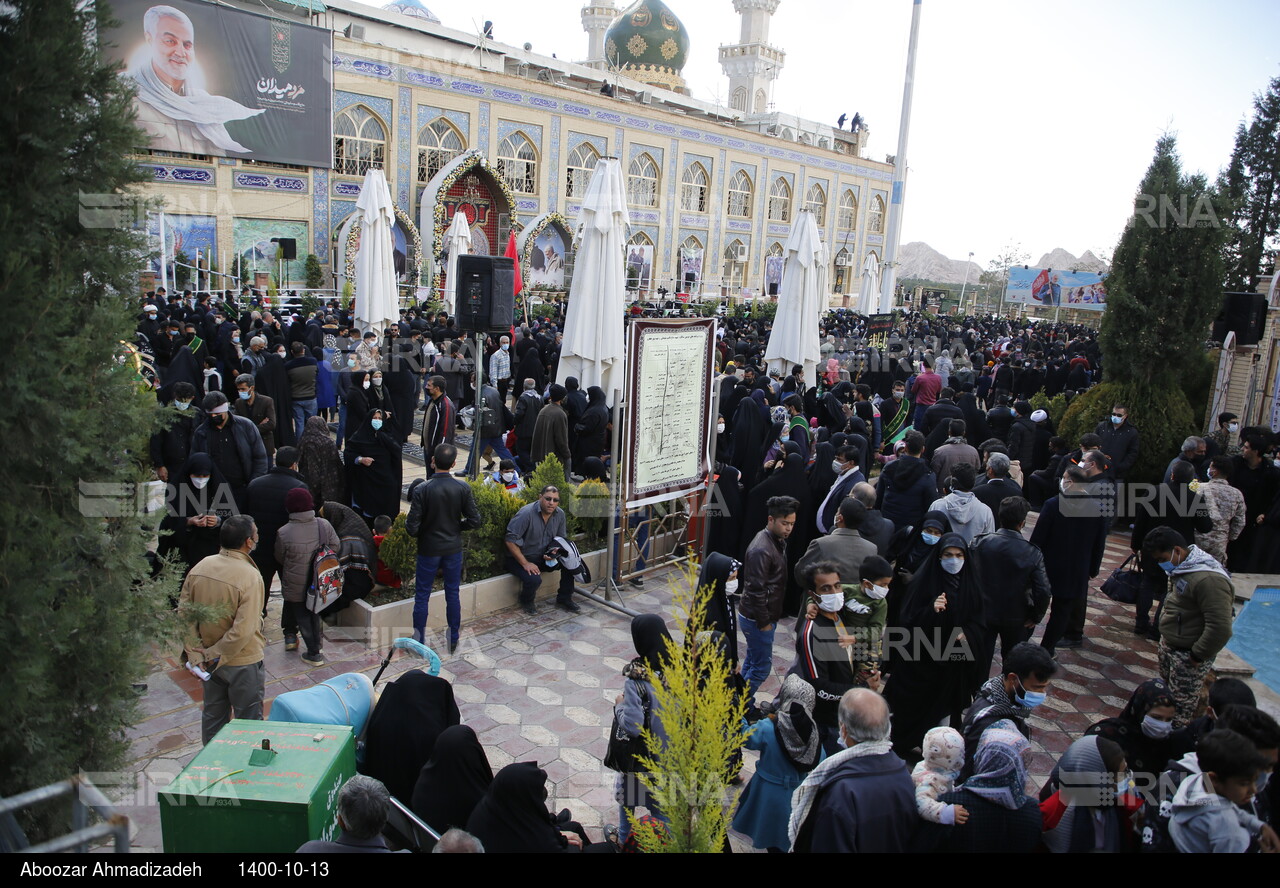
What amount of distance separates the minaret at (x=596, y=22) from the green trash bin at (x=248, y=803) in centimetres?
5253

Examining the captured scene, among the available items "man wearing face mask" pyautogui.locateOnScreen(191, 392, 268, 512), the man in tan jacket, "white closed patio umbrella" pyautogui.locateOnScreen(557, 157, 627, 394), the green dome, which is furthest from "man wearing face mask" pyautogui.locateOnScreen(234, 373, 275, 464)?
the green dome

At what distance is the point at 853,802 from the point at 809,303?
380 inches

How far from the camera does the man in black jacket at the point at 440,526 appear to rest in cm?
538

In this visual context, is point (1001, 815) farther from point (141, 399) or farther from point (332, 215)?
point (332, 215)

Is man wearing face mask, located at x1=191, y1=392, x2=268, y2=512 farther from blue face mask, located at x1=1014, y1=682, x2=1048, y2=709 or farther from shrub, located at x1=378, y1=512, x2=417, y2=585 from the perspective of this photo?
blue face mask, located at x1=1014, y1=682, x2=1048, y2=709

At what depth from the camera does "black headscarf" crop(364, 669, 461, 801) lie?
11.5 feet

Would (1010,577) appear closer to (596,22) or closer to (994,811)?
(994,811)

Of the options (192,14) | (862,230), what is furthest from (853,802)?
(862,230)

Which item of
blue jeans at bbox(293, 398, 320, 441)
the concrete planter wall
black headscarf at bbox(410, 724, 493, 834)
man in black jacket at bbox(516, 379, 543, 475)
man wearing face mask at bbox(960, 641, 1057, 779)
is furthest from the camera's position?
blue jeans at bbox(293, 398, 320, 441)

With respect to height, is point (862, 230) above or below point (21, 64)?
above

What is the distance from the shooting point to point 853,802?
2.76 meters

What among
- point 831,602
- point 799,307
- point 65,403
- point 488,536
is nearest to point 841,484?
point 831,602

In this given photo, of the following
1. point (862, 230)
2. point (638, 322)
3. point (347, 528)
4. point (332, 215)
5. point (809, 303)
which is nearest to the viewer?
point (347, 528)

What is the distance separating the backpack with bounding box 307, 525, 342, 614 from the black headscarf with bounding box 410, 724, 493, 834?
2.08 meters
